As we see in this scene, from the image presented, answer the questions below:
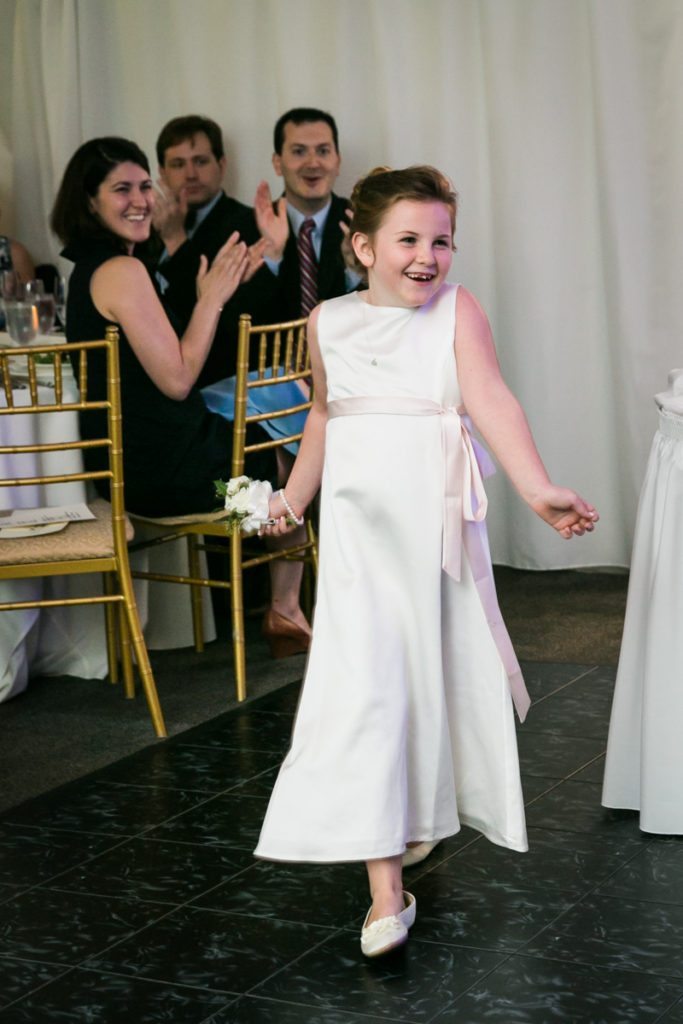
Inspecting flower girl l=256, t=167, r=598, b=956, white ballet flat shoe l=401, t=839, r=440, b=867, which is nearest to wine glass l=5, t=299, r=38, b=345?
flower girl l=256, t=167, r=598, b=956

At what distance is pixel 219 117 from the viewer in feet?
19.6

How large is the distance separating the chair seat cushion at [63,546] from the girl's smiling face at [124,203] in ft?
2.97

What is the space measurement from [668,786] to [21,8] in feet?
15.7

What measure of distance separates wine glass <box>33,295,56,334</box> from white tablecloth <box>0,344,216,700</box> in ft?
1.53

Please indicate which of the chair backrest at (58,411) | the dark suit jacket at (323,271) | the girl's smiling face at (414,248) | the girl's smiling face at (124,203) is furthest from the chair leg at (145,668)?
the dark suit jacket at (323,271)

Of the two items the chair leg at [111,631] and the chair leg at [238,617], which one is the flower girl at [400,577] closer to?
the chair leg at [238,617]

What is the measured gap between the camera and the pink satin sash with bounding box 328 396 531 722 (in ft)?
7.67

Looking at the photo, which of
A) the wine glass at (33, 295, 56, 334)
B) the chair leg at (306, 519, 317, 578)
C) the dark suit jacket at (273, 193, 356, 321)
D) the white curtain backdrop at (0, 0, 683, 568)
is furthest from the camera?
the dark suit jacket at (273, 193, 356, 321)

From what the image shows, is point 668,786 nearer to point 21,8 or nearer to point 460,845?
point 460,845

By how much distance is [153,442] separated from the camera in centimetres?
400

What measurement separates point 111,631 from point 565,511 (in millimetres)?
2119

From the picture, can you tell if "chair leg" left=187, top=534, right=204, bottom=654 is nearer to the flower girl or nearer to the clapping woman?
the clapping woman

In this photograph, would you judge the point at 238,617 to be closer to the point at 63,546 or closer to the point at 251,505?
the point at 63,546

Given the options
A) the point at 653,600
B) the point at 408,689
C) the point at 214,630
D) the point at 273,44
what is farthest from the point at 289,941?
the point at 273,44
